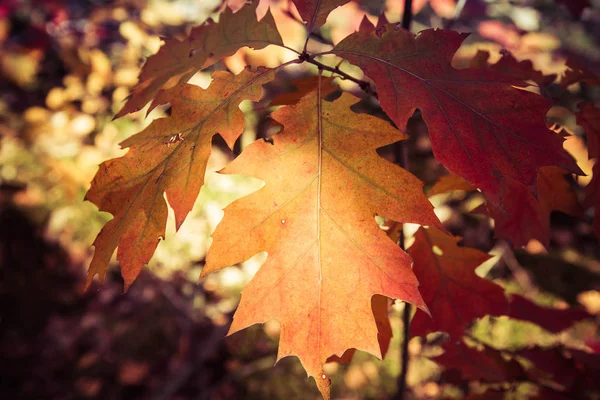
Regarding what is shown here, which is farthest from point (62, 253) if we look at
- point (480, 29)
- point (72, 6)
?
point (480, 29)

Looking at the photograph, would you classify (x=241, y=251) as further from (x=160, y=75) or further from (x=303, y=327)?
(x=160, y=75)

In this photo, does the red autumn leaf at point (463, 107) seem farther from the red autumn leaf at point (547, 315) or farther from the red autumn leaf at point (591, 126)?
the red autumn leaf at point (547, 315)

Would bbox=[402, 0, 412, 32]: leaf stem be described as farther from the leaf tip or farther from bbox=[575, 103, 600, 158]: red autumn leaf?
the leaf tip

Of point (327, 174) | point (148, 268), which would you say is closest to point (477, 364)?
point (327, 174)

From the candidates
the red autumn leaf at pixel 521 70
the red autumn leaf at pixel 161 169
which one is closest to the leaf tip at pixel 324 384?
the red autumn leaf at pixel 161 169

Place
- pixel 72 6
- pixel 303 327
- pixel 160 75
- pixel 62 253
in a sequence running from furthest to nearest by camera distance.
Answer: pixel 72 6, pixel 62 253, pixel 160 75, pixel 303 327

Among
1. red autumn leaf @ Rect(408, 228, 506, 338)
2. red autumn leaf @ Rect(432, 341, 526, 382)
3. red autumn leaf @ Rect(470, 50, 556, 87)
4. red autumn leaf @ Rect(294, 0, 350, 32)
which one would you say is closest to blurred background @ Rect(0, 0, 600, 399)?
red autumn leaf @ Rect(432, 341, 526, 382)
